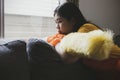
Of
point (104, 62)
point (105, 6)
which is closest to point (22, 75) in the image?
point (104, 62)

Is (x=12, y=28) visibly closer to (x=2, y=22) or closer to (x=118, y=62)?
(x=2, y=22)

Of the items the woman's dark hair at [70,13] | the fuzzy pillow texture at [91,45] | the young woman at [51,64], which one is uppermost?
the woman's dark hair at [70,13]

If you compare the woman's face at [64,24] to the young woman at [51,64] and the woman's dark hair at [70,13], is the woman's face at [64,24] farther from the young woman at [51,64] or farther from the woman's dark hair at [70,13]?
the young woman at [51,64]

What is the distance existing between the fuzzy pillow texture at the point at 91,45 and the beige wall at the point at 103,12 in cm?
184

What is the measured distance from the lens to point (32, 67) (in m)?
1.10

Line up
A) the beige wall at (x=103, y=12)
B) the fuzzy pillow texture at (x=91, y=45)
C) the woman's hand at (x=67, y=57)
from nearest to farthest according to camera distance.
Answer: the fuzzy pillow texture at (x=91, y=45)
the woman's hand at (x=67, y=57)
the beige wall at (x=103, y=12)

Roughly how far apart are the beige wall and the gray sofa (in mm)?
1674

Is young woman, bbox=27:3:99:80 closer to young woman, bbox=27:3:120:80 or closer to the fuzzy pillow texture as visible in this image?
young woman, bbox=27:3:120:80

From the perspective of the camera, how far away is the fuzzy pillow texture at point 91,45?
0.93 meters

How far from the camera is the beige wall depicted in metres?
2.84

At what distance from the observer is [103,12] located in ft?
9.93

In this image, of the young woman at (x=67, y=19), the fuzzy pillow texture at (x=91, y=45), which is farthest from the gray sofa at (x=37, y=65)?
the young woman at (x=67, y=19)

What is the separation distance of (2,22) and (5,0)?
0.84ft

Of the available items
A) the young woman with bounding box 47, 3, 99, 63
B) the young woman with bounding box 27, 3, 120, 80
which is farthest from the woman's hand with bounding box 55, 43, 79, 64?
the young woman with bounding box 47, 3, 99, 63
